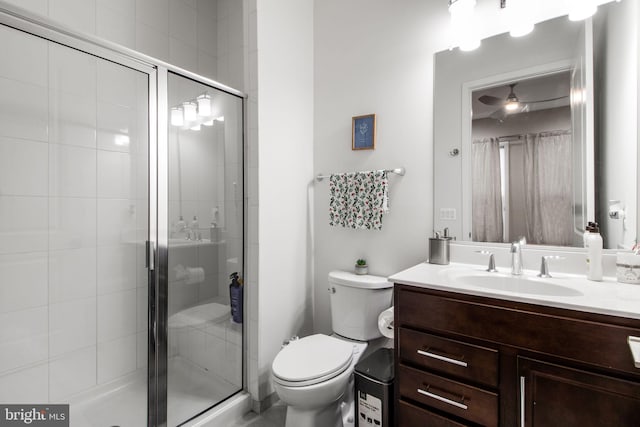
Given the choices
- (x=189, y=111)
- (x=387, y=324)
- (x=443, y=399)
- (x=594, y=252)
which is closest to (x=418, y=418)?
(x=443, y=399)

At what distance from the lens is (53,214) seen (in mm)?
1452

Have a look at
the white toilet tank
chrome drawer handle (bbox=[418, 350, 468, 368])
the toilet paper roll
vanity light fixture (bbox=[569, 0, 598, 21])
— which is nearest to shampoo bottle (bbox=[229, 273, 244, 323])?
the white toilet tank

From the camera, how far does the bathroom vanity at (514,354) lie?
917 mm

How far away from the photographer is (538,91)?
4.75 ft

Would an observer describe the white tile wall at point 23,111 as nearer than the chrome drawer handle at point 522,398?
No

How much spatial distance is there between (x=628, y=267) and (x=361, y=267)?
1.20 metres

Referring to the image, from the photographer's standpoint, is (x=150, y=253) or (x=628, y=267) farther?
(x=150, y=253)

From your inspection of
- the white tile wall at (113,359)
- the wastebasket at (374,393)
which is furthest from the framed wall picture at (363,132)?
the white tile wall at (113,359)

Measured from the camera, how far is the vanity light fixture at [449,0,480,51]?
153 centimetres

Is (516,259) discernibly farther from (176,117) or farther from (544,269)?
(176,117)

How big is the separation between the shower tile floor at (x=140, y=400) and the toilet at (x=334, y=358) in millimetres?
533

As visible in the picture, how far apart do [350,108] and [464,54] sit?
0.72 metres

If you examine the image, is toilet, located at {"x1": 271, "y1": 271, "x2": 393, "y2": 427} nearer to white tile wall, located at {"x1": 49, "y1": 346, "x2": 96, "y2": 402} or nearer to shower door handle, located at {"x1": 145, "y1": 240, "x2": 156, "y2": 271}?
shower door handle, located at {"x1": 145, "y1": 240, "x2": 156, "y2": 271}

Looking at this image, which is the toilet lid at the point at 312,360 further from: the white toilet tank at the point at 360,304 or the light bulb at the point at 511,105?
the light bulb at the point at 511,105
